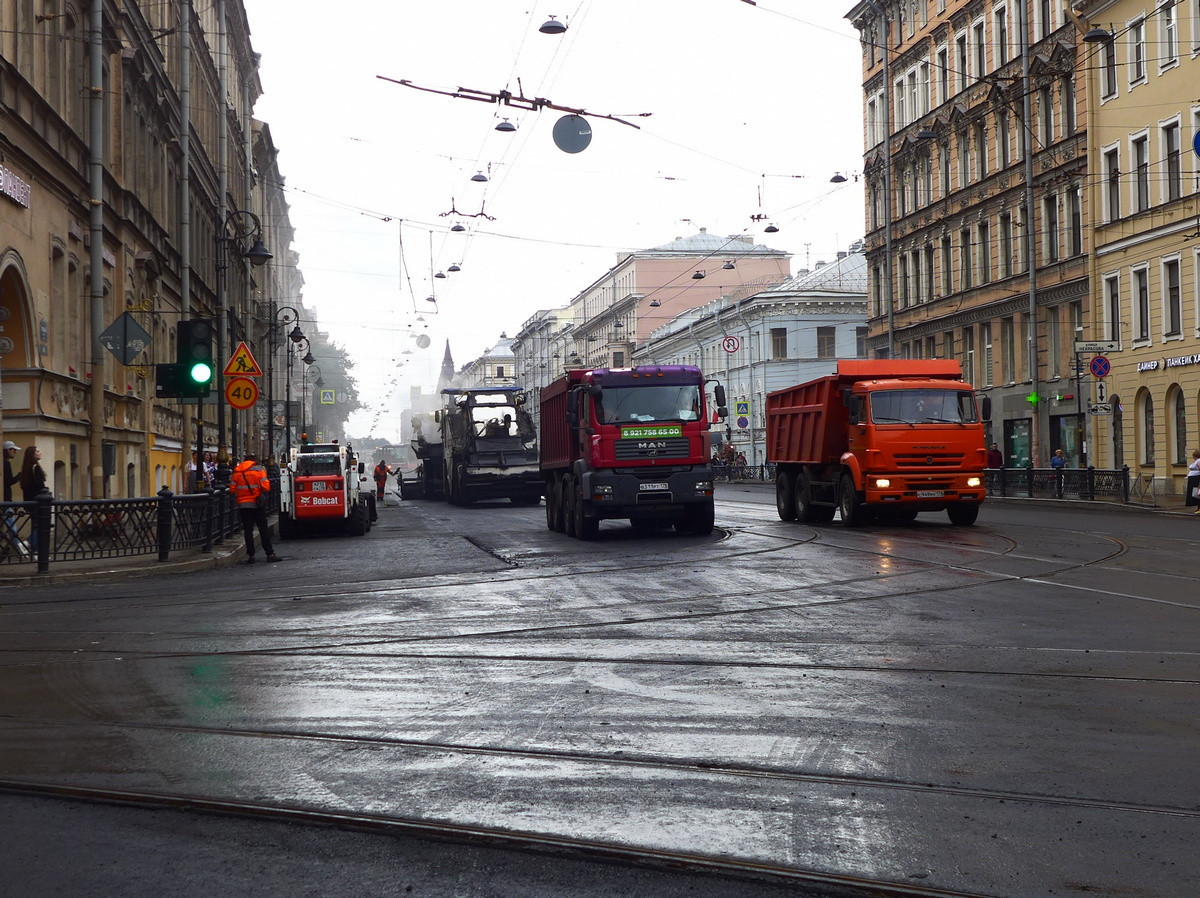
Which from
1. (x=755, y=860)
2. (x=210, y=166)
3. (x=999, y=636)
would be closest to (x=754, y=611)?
(x=999, y=636)

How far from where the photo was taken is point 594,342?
4690 inches

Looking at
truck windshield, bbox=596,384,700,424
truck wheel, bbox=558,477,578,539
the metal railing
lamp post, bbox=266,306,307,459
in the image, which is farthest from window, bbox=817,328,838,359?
truck windshield, bbox=596,384,700,424

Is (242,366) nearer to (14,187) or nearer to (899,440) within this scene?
(14,187)

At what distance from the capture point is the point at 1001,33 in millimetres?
50562

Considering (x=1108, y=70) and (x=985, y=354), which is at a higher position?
(x=1108, y=70)

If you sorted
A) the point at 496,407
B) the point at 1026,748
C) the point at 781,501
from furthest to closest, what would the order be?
the point at 496,407 < the point at 781,501 < the point at 1026,748

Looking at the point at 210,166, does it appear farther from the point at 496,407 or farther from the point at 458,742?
the point at 458,742

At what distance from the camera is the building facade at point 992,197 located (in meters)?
46.2

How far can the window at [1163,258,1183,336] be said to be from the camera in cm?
3988

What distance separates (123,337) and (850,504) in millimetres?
12725

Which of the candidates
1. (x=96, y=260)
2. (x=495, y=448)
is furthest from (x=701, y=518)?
(x=495, y=448)

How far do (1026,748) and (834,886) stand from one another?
7.87ft

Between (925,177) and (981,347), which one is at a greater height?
(925,177)

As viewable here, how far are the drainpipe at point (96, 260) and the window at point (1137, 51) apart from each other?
3010 centimetres
